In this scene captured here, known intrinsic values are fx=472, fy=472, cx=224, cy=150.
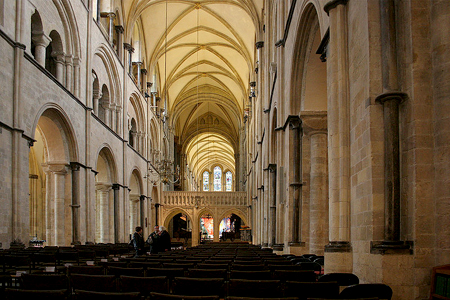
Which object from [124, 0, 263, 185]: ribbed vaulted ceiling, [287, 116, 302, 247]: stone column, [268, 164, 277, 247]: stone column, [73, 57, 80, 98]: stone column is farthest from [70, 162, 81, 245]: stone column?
[124, 0, 263, 185]: ribbed vaulted ceiling

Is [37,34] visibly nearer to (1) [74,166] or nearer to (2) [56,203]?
(1) [74,166]

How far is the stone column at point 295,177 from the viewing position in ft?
44.4

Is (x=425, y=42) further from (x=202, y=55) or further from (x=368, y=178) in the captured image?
(x=202, y=55)

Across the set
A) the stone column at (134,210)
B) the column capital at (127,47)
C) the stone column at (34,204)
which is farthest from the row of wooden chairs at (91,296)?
the stone column at (134,210)

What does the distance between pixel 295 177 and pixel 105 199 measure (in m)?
13.6

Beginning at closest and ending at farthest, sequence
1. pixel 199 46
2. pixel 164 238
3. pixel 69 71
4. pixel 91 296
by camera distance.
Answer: pixel 91 296
pixel 164 238
pixel 69 71
pixel 199 46

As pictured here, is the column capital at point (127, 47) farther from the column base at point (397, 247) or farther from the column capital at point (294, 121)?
the column base at point (397, 247)

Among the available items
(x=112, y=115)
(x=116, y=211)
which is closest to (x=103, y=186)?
(x=116, y=211)

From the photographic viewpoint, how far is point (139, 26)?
29422mm

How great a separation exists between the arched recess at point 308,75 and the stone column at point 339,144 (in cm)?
467

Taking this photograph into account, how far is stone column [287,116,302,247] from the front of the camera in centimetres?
1353

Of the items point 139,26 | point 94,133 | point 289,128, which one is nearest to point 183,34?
point 139,26

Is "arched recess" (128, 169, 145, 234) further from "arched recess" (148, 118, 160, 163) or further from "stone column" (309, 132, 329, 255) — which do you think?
"stone column" (309, 132, 329, 255)

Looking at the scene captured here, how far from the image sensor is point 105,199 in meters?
24.4
